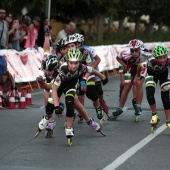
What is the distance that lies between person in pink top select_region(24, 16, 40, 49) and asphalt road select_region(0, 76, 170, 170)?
6.97 metres

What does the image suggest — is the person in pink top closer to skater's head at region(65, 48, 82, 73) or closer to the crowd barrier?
the crowd barrier

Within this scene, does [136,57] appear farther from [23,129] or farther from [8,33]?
[8,33]

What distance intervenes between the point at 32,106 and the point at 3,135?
16.0 ft

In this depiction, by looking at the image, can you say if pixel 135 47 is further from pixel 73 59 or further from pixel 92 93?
pixel 73 59

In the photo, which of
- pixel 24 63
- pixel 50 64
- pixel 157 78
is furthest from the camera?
pixel 24 63

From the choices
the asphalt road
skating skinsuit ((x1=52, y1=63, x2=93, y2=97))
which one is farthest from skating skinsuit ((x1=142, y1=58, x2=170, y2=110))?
skating skinsuit ((x1=52, y1=63, x2=93, y2=97))

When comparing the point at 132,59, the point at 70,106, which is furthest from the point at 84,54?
the point at 70,106

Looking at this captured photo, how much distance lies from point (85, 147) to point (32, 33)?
37.5 feet

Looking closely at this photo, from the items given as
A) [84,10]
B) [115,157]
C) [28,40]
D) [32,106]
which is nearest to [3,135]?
[115,157]

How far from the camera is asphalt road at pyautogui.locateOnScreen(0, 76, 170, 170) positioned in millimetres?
10141

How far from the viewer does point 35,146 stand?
11.7m

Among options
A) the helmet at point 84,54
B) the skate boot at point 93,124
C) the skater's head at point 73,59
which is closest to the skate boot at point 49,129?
the skate boot at point 93,124

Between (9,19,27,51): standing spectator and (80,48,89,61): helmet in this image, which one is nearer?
(80,48,89,61): helmet

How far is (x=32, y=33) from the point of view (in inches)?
896
